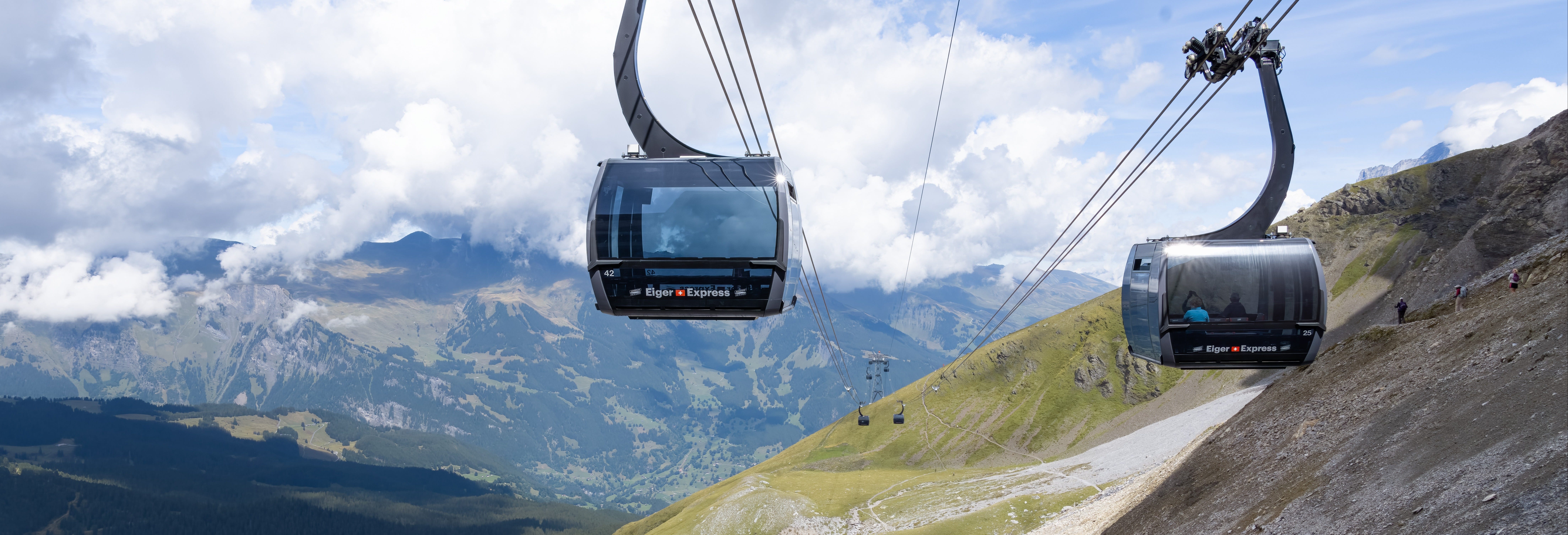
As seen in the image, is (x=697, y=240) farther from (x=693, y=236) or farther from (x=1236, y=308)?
(x=1236, y=308)

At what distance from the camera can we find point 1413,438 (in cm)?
4050

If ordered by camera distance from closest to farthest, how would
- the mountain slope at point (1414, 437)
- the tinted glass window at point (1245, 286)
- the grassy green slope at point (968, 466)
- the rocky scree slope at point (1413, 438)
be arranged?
1. the tinted glass window at point (1245, 286)
2. the rocky scree slope at point (1413, 438)
3. the mountain slope at point (1414, 437)
4. the grassy green slope at point (968, 466)

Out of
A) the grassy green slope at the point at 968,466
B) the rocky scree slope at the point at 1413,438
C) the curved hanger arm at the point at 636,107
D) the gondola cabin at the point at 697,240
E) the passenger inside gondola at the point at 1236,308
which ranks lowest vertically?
the grassy green slope at the point at 968,466

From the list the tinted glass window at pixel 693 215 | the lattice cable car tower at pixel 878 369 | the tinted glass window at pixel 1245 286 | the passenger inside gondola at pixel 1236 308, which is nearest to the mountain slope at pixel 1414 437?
the tinted glass window at pixel 1245 286

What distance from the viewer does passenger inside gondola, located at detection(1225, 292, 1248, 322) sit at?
75.9 feet

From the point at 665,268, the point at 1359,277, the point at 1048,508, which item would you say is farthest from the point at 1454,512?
the point at 1359,277

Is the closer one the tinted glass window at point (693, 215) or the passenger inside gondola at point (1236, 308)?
the tinted glass window at point (693, 215)

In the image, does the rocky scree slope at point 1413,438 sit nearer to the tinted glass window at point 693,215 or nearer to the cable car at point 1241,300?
the cable car at point 1241,300

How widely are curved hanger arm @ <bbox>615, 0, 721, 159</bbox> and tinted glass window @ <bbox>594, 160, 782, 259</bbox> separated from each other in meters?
0.94

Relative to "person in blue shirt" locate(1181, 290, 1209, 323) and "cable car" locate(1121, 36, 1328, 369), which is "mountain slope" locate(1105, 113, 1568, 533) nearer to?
"cable car" locate(1121, 36, 1328, 369)

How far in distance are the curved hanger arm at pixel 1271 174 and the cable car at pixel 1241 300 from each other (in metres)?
0.06

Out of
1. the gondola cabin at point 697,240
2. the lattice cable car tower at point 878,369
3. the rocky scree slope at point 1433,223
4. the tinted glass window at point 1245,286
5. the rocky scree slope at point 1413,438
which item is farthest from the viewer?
the rocky scree slope at point 1433,223

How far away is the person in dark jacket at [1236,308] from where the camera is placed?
23.1 metres

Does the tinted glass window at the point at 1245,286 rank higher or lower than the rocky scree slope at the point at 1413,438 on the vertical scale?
higher
